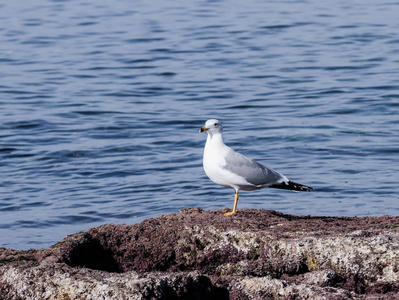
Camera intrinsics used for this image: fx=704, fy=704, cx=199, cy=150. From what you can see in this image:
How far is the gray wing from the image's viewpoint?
606 centimetres

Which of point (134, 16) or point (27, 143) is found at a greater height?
point (134, 16)

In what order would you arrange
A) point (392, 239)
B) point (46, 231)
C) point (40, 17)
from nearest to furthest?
1. point (392, 239)
2. point (46, 231)
3. point (40, 17)

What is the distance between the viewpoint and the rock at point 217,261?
12.7 feet

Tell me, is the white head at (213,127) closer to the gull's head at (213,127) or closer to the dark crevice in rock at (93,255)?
the gull's head at (213,127)

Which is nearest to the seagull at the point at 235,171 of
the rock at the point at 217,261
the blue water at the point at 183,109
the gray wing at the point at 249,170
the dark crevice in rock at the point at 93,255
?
the gray wing at the point at 249,170

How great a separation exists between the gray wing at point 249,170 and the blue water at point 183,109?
6.26 ft

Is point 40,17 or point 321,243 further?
point 40,17

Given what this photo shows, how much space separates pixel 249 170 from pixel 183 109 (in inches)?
303

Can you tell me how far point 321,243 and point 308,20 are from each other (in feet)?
64.2

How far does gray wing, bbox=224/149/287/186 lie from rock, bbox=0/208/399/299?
832 millimetres

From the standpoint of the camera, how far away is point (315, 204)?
8305mm

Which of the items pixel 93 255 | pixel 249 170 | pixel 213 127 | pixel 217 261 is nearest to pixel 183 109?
pixel 213 127

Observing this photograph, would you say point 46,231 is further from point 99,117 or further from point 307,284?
point 99,117

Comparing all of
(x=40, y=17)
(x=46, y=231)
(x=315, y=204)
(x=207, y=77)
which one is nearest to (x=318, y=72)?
(x=207, y=77)
